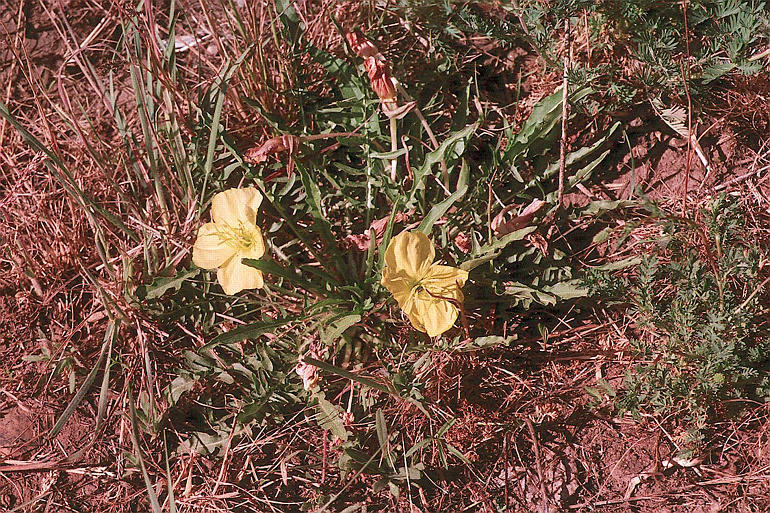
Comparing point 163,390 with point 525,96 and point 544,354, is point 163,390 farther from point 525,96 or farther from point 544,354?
point 525,96

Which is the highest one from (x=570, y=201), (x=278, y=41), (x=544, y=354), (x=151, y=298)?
(x=278, y=41)

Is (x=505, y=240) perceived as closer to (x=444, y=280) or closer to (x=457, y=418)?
(x=444, y=280)

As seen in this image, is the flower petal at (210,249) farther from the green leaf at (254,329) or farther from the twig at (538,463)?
the twig at (538,463)

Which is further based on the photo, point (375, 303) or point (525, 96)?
point (525, 96)

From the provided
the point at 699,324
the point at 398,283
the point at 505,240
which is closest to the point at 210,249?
the point at 398,283

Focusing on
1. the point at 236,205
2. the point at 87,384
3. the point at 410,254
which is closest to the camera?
the point at 410,254

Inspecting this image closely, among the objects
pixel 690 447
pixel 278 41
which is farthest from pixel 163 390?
pixel 690 447
